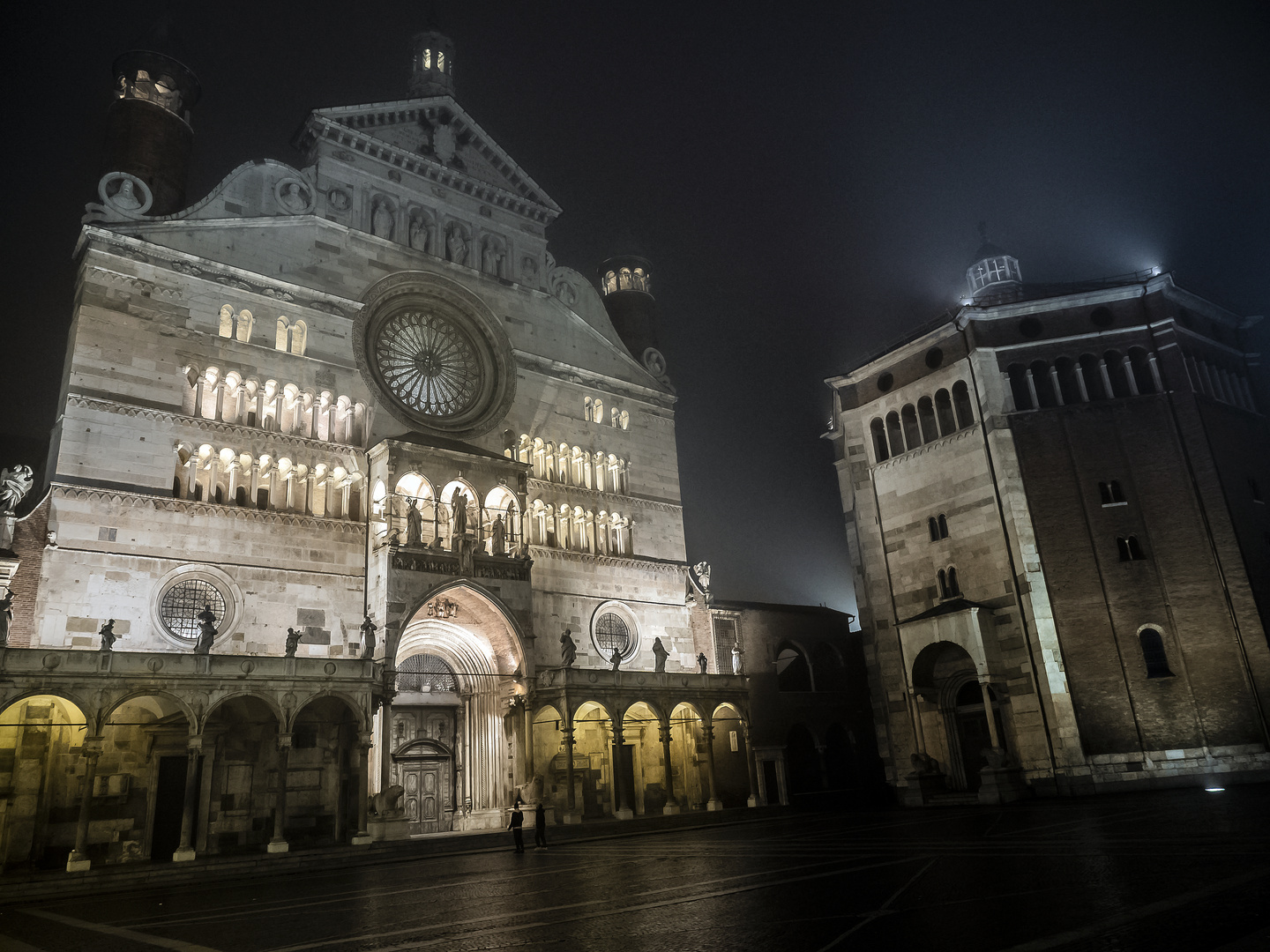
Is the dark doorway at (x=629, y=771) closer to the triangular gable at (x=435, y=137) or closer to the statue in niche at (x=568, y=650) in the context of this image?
the statue in niche at (x=568, y=650)

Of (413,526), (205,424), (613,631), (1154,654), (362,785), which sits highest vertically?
(205,424)

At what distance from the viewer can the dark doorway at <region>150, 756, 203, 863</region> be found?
2214 centimetres

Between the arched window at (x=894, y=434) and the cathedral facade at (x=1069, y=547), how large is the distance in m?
0.08

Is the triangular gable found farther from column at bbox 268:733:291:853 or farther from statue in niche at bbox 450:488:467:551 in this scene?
column at bbox 268:733:291:853

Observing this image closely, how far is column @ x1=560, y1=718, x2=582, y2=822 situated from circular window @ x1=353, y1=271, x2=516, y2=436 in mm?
11380

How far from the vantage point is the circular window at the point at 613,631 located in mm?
32375

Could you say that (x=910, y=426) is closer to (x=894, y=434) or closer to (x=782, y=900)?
(x=894, y=434)

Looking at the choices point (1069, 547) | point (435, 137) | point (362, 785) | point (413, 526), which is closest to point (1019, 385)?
point (1069, 547)

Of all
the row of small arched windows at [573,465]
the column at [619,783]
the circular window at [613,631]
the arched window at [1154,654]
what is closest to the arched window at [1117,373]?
the arched window at [1154,654]

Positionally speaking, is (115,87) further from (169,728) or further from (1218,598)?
(1218,598)

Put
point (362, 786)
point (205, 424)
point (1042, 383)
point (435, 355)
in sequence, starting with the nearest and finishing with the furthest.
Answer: point (362, 786) < point (205, 424) < point (435, 355) < point (1042, 383)

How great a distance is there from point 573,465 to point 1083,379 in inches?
800

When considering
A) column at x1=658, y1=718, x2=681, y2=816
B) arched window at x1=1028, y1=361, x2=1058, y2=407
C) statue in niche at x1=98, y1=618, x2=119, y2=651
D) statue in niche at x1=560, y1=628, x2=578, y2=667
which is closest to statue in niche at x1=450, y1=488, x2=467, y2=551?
statue in niche at x1=560, y1=628, x2=578, y2=667

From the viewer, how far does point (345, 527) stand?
27.2 metres
